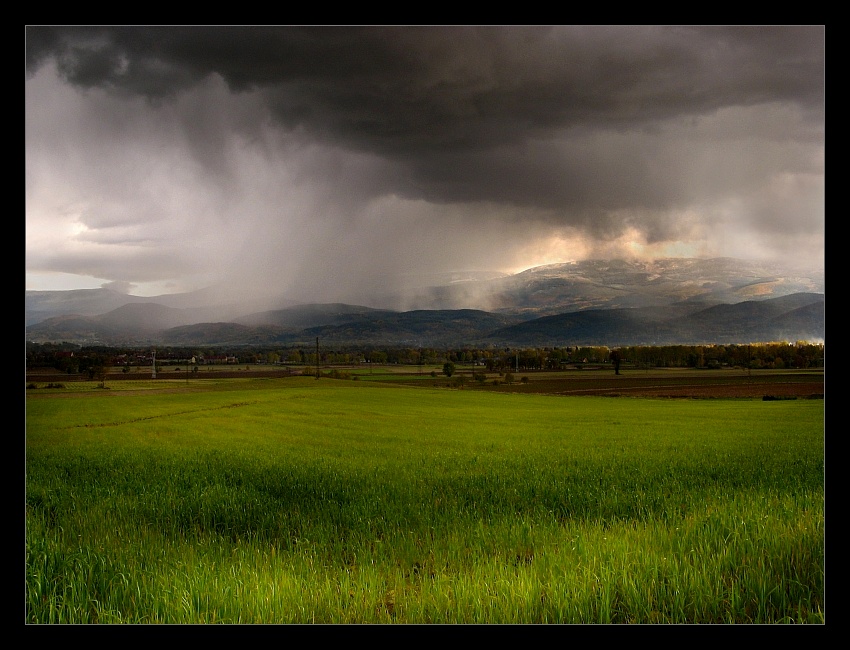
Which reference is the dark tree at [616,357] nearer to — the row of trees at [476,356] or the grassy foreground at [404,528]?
the row of trees at [476,356]

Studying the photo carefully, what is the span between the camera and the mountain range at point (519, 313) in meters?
6.84

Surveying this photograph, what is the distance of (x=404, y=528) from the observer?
163 inches

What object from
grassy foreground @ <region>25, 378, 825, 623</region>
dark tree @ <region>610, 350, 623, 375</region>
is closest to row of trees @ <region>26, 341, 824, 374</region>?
dark tree @ <region>610, 350, 623, 375</region>

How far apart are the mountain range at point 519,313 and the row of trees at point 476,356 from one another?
0.80 ft

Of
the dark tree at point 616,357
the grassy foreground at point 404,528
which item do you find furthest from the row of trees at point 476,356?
the grassy foreground at point 404,528

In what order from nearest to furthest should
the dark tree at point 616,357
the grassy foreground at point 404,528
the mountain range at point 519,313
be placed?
the grassy foreground at point 404,528
the mountain range at point 519,313
the dark tree at point 616,357

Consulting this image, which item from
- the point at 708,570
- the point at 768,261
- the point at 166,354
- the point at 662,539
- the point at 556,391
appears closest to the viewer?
the point at 708,570

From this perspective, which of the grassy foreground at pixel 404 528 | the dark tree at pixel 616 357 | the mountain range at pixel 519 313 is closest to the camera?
the grassy foreground at pixel 404 528

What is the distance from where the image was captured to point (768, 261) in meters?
6.82

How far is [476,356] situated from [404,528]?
17.2ft

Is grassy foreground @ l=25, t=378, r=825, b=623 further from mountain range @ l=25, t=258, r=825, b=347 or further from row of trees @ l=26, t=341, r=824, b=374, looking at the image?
mountain range @ l=25, t=258, r=825, b=347
